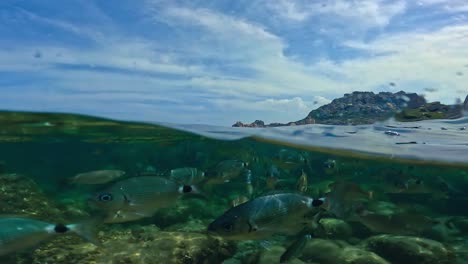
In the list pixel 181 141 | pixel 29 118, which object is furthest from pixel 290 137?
pixel 29 118

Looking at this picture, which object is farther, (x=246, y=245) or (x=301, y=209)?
(x=246, y=245)

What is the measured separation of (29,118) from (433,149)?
61.7ft

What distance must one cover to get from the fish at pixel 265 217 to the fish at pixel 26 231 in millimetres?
2022

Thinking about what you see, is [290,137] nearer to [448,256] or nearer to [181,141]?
[181,141]

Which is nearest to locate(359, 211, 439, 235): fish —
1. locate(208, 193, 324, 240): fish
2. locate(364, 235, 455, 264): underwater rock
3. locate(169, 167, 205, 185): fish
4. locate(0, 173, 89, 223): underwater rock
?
locate(364, 235, 455, 264): underwater rock

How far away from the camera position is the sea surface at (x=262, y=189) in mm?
8930

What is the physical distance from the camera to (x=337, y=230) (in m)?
12.3

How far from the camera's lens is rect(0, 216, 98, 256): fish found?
5.18m

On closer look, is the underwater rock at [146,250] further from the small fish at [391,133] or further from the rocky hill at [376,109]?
the small fish at [391,133]

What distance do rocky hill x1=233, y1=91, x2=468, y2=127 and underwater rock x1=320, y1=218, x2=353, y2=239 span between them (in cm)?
537

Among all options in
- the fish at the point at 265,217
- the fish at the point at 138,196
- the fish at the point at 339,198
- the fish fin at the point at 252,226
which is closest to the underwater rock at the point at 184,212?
the fish at the point at 138,196

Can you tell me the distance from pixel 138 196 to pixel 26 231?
5.61ft

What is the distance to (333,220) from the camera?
12.9 meters

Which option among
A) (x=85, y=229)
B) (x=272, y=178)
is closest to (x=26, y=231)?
(x=85, y=229)
